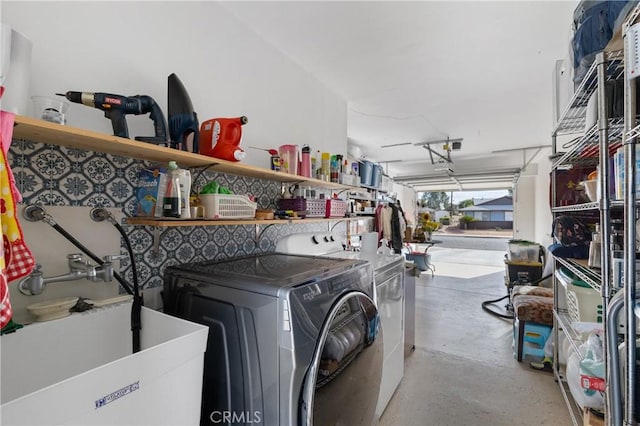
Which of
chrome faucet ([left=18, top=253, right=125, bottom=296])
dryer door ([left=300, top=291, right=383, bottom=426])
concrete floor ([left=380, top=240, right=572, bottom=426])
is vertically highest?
chrome faucet ([left=18, top=253, right=125, bottom=296])

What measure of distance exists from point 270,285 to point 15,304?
33.9 inches

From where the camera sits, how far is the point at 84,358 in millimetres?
1046

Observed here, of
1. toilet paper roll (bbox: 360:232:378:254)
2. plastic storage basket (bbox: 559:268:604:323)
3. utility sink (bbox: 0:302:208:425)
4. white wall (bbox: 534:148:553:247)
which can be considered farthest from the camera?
white wall (bbox: 534:148:553:247)

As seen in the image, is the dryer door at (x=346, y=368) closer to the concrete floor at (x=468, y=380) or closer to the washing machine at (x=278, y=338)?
the washing machine at (x=278, y=338)

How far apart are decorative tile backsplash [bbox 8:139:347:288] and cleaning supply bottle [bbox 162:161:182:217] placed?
0.22 m

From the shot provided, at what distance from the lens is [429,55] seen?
229 cm

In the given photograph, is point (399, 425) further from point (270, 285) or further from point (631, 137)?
point (631, 137)

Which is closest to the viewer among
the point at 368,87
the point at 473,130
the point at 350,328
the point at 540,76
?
the point at 350,328

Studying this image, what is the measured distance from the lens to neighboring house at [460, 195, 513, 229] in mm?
18828

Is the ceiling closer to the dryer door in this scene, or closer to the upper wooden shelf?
the upper wooden shelf

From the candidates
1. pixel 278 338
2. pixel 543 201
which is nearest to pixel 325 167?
pixel 278 338

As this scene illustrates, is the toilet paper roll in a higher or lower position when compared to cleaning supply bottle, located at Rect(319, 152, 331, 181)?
lower

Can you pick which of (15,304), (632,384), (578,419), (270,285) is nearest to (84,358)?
(15,304)

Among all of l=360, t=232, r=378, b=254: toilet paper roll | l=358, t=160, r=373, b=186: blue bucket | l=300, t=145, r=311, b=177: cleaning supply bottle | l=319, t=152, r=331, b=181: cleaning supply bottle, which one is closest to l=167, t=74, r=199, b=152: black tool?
l=300, t=145, r=311, b=177: cleaning supply bottle
